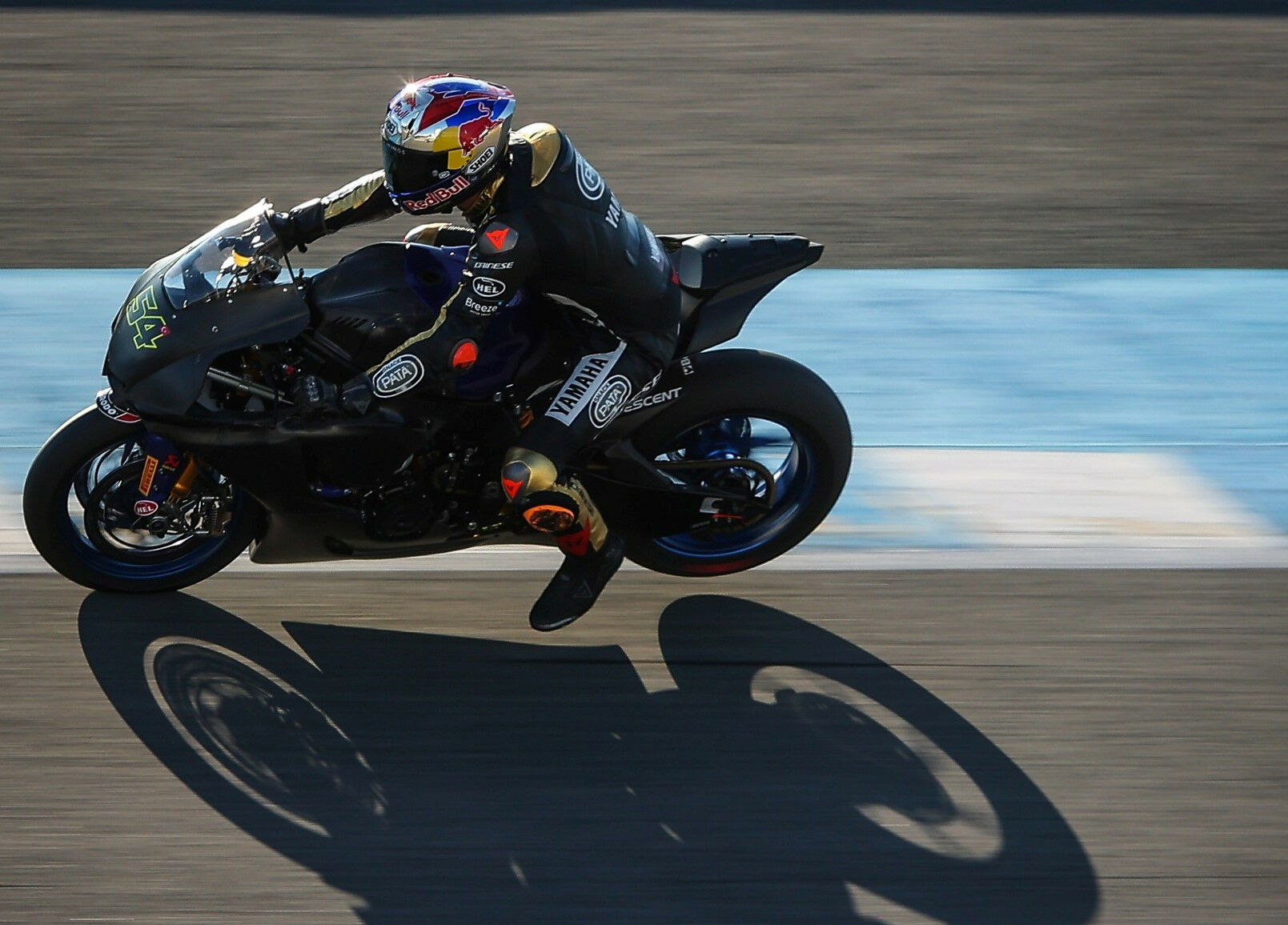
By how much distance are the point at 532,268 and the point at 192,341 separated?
3.54 ft

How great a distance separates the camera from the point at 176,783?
4617mm

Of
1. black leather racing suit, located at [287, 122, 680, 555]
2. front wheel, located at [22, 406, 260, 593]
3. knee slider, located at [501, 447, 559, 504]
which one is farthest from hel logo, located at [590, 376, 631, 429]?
front wheel, located at [22, 406, 260, 593]

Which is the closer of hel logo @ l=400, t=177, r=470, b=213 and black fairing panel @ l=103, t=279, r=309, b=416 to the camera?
hel logo @ l=400, t=177, r=470, b=213

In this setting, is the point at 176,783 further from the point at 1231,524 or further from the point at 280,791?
the point at 1231,524

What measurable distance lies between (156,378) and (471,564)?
1.37 m

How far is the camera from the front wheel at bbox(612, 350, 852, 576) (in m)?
5.30

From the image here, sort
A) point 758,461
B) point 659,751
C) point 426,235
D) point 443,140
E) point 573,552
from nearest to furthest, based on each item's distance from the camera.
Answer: point 443,140, point 659,751, point 573,552, point 426,235, point 758,461

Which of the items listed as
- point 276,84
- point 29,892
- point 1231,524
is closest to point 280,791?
point 29,892

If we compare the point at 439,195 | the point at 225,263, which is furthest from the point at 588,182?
the point at 225,263

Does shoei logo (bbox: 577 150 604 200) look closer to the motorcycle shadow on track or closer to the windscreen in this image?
the windscreen

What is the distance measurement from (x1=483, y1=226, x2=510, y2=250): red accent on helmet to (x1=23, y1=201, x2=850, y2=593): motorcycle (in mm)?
515

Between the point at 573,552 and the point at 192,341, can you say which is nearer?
the point at 192,341

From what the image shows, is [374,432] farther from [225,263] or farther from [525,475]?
[225,263]

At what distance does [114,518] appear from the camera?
522 centimetres
